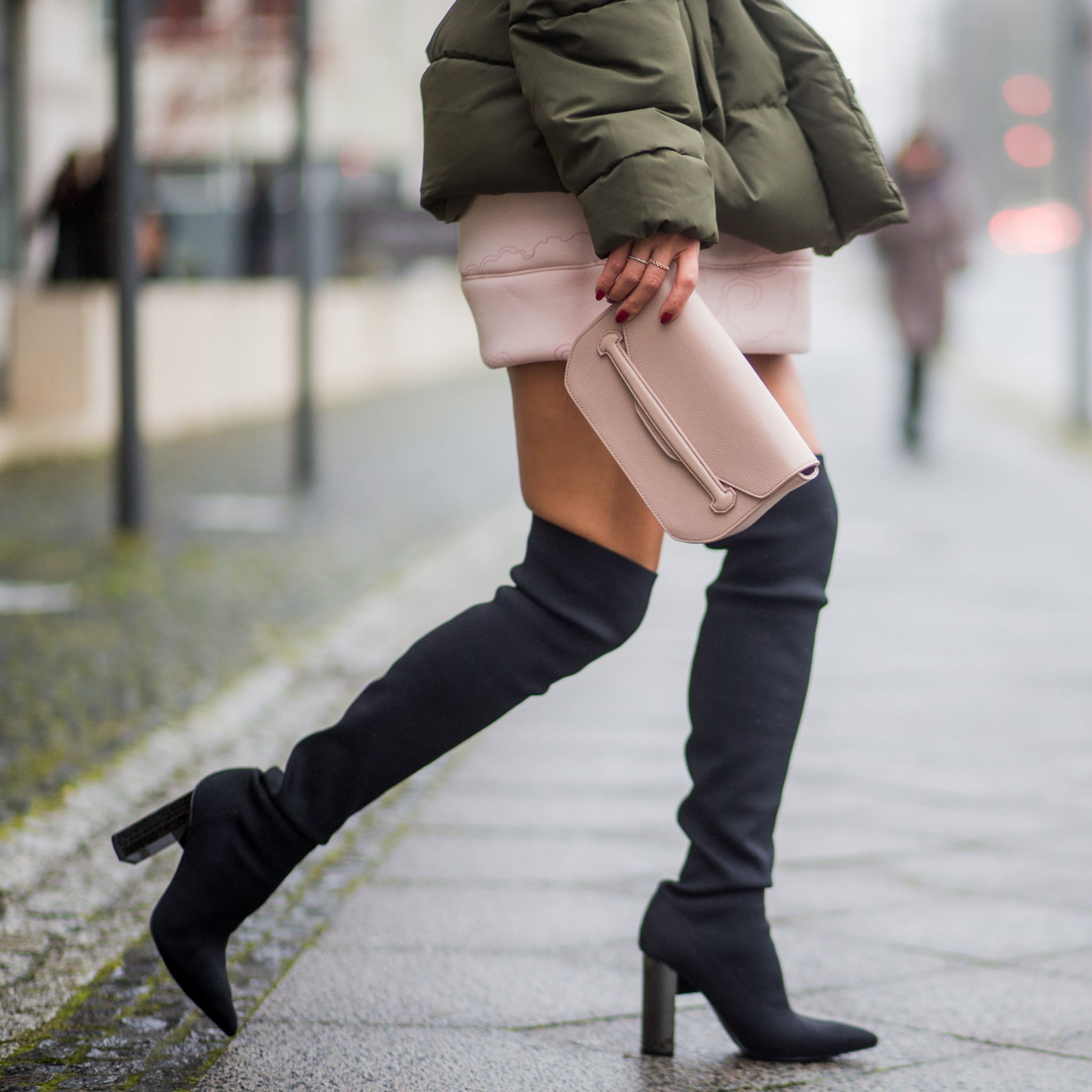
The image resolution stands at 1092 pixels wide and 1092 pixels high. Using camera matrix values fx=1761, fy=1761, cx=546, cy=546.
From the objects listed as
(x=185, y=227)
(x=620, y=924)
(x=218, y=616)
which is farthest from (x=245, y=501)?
(x=185, y=227)

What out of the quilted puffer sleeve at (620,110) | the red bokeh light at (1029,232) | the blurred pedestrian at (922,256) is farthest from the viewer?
the red bokeh light at (1029,232)

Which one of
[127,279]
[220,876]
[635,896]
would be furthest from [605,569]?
[127,279]

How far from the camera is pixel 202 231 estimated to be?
19.7m

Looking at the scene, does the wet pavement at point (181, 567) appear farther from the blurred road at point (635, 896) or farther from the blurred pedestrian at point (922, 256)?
the blurred pedestrian at point (922, 256)

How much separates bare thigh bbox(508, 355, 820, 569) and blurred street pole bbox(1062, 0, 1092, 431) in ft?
34.9

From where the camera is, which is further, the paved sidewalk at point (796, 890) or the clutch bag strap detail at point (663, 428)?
the paved sidewalk at point (796, 890)

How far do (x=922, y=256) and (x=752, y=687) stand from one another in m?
8.95

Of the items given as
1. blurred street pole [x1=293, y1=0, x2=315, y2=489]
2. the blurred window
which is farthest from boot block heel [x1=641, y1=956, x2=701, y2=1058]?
the blurred window

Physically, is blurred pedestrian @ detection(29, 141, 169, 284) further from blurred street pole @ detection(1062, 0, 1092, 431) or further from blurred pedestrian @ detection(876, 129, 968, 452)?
blurred street pole @ detection(1062, 0, 1092, 431)

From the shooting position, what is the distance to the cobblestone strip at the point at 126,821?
8.10 ft

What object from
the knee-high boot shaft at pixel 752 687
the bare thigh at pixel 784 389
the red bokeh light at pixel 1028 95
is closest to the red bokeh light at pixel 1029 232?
the red bokeh light at pixel 1028 95

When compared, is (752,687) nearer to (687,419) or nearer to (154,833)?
(687,419)

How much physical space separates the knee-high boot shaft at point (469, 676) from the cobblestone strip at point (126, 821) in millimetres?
460

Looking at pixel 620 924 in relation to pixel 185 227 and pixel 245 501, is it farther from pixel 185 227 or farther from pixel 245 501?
pixel 185 227
